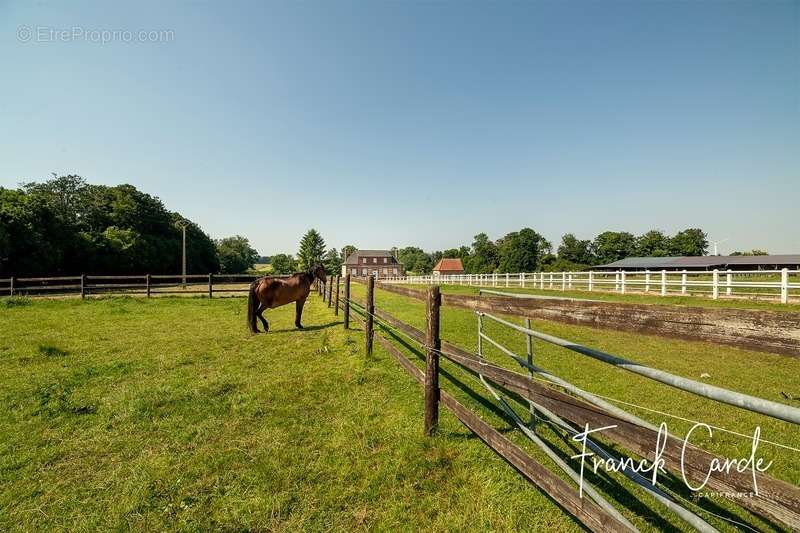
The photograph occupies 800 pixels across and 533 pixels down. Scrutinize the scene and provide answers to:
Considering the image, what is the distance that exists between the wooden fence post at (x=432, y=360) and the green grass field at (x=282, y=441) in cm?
20

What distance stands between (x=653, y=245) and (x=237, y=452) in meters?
106

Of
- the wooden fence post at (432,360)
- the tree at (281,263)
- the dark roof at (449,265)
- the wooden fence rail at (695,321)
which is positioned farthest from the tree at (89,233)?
the dark roof at (449,265)

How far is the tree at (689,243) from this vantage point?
80.0 metres

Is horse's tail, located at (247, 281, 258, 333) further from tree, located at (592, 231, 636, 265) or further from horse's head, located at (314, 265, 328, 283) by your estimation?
tree, located at (592, 231, 636, 265)

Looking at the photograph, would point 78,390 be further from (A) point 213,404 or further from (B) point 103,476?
(B) point 103,476

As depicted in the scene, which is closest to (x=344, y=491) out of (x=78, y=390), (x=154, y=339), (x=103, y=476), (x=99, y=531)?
(x=99, y=531)

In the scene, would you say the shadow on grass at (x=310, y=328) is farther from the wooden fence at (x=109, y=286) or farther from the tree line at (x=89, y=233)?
the tree line at (x=89, y=233)

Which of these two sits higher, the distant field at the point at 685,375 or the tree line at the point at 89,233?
the tree line at the point at 89,233

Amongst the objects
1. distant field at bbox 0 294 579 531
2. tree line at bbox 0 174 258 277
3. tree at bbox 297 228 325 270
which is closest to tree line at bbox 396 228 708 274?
tree at bbox 297 228 325 270

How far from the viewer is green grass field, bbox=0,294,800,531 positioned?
254 centimetres

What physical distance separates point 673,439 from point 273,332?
886cm

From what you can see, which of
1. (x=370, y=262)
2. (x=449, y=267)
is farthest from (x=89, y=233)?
(x=449, y=267)

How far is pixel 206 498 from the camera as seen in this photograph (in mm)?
2727

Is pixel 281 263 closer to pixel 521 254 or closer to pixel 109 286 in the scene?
pixel 521 254
